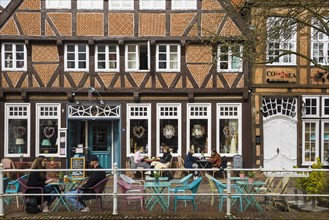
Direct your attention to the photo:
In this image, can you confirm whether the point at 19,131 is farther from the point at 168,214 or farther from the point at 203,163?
the point at 168,214

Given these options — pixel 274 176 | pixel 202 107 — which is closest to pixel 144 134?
pixel 202 107

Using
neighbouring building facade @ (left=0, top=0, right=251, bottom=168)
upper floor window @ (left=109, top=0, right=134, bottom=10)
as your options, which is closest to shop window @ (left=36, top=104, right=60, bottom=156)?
neighbouring building facade @ (left=0, top=0, right=251, bottom=168)

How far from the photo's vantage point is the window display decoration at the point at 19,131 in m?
18.9

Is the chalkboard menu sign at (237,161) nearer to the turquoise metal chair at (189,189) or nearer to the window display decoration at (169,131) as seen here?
the window display decoration at (169,131)

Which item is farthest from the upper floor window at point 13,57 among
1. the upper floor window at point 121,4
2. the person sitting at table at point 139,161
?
the person sitting at table at point 139,161

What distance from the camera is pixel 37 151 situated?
743 inches

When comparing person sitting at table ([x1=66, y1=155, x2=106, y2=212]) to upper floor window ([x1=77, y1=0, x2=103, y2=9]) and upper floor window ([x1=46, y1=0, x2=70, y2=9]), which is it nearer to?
upper floor window ([x1=77, y1=0, x2=103, y2=9])

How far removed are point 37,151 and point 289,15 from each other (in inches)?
477

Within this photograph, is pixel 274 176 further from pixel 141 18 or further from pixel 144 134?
pixel 141 18

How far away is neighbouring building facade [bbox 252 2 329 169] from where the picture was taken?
19.0 m

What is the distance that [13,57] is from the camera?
739 inches

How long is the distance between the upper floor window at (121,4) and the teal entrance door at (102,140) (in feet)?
16.0

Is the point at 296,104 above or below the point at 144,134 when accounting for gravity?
above

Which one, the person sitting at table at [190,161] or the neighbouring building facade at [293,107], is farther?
the neighbouring building facade at [293,107]
